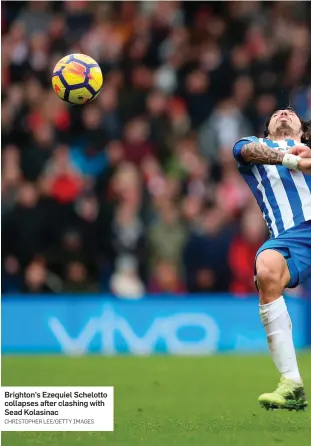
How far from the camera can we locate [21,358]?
12844mm

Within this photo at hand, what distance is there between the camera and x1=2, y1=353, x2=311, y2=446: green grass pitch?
665 centimetres

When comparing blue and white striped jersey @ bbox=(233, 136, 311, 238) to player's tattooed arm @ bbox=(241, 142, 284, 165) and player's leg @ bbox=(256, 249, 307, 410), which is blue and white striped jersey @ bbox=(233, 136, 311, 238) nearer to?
player's tattooed arm @ bbox=(241, 142, 284, 165)

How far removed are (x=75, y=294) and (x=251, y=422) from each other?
775cm

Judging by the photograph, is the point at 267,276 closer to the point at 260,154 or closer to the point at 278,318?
the point at 278,318

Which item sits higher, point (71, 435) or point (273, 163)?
point (273, 163)

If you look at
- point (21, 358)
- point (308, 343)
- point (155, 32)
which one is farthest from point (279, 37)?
point (21, 358)

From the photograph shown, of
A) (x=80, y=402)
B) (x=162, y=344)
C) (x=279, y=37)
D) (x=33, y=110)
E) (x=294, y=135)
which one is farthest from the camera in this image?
(x=279, y=37)

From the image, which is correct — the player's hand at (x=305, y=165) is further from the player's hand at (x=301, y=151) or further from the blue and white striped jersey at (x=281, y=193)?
the blue and white striped jersey at (x=281, y=193)

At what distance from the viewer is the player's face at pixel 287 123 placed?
8.24m

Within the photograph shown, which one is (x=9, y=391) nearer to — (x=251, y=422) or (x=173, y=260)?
(x=251, y=422)

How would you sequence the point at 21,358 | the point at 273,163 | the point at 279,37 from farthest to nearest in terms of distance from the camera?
1. the point at 279,37
2. the point at 21,358
3. the point at 273,163

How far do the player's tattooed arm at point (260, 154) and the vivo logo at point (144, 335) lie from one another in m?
6.65
